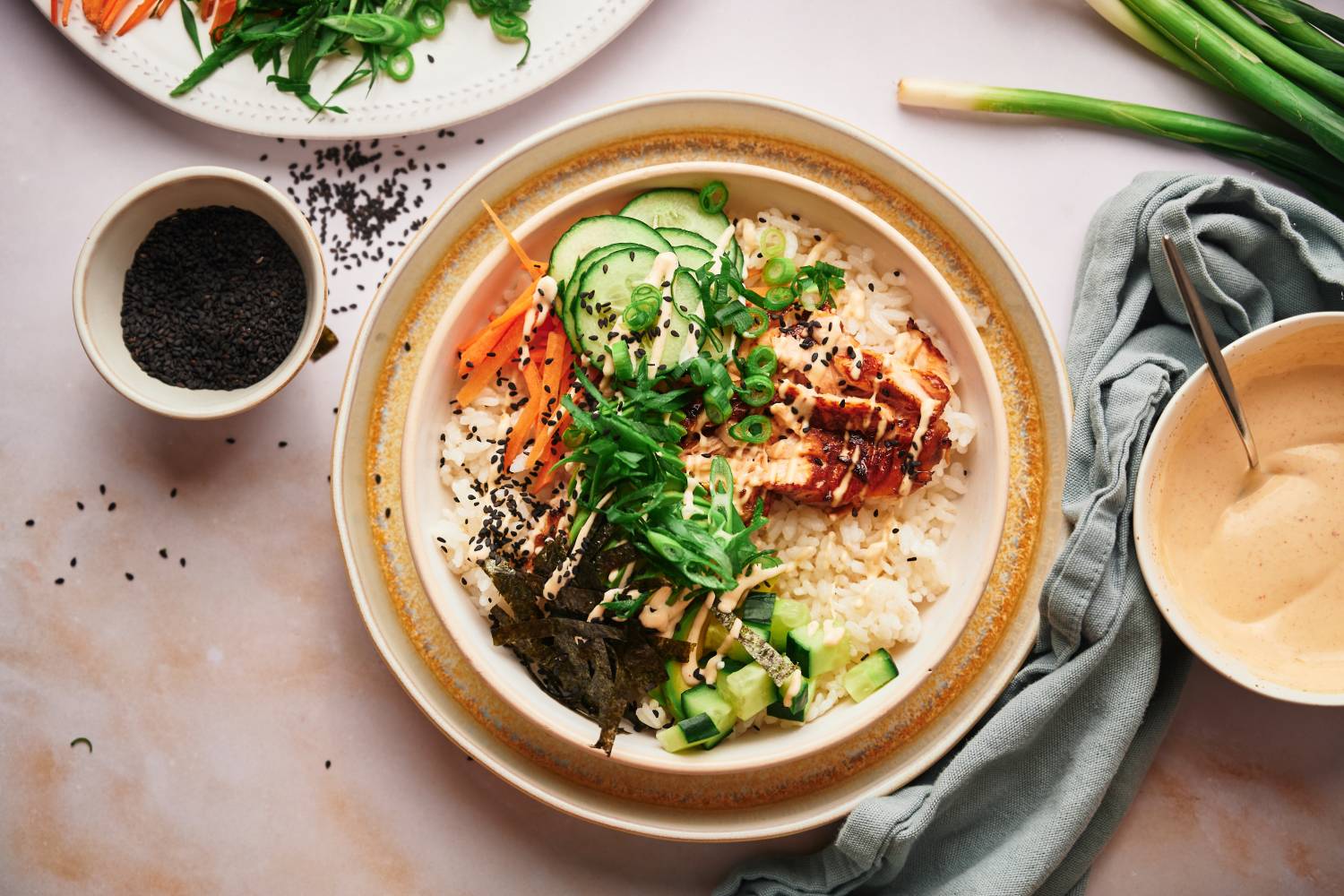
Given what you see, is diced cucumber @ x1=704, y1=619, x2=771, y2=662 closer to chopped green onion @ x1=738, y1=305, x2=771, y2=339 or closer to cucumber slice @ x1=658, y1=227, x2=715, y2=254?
chopped green onion @ x1=738, y1=305, x2=771, y2=339

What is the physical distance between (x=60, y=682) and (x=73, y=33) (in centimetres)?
227

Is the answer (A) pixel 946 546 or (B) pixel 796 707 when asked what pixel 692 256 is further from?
(B) pixel 796 707

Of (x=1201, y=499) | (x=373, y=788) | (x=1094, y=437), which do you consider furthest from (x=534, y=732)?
(x=1201, y=499)

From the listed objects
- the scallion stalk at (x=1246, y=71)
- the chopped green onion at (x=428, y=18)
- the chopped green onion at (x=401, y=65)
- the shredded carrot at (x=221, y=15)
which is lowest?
the chopped green onion at (x=401, y=65)

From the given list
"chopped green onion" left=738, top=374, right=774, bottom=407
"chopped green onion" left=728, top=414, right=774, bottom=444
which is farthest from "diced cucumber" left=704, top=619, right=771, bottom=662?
"chopped green onion" left=738, top=374, right=774, bottom=407

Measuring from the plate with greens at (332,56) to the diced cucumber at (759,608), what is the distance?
1865mm

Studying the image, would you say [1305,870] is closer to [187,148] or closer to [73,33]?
[187,148]

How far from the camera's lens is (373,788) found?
10.7ft

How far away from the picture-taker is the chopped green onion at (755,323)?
9.32 ft

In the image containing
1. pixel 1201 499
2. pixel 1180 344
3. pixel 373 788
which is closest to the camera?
pixel 1201 499

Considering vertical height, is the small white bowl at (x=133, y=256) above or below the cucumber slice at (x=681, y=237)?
below

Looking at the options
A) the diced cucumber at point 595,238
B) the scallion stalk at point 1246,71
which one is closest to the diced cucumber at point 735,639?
the diced cucumber at point 595,238

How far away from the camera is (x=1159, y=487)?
2752 mm

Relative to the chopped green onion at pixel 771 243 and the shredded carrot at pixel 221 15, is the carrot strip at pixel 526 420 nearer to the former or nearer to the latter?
the chopped green onion at pixel 771 243
